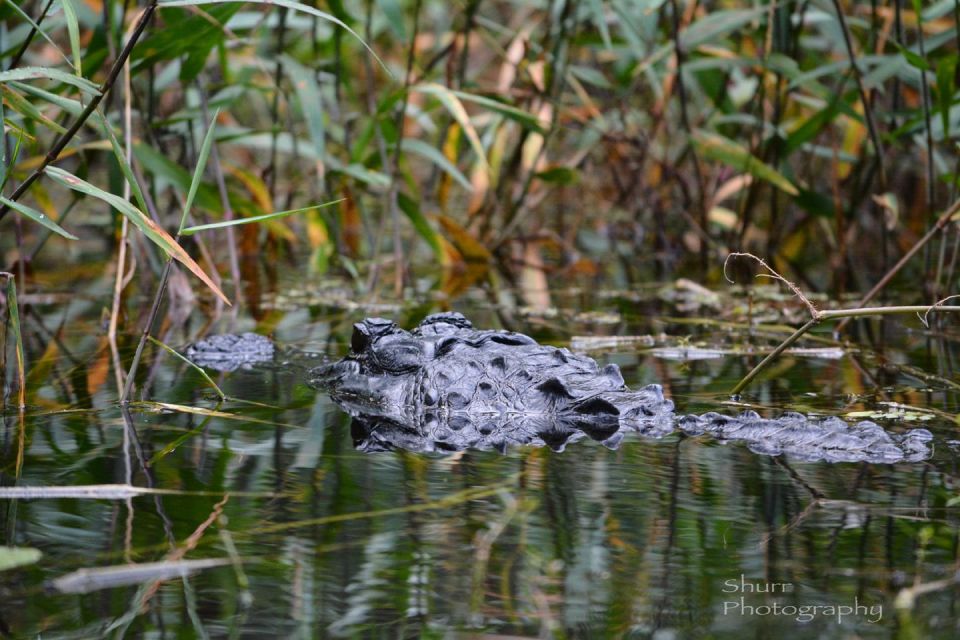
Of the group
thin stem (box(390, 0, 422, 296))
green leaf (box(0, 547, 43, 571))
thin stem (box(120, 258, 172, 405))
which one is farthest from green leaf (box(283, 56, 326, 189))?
green leaf (box(0, 547, 43, 571))

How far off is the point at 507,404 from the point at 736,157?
2391 mm

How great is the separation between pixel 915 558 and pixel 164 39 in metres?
3.03

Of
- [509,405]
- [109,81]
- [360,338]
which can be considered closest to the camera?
[109,81]

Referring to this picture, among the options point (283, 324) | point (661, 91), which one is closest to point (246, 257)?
point (283, 324)

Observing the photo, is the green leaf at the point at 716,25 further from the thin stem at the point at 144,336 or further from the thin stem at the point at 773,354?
the thin stem at the point at 144,336

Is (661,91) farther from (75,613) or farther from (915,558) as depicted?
(75,613)

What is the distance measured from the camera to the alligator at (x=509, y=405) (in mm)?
2939

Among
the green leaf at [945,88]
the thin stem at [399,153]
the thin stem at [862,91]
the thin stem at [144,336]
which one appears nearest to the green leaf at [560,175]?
the thin stem at [399,153]

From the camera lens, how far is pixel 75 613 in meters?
1.86

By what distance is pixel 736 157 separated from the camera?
5.35 m

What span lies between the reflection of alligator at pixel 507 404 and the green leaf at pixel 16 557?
1.06m

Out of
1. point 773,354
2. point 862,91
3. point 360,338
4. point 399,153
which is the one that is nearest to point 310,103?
point 399,153

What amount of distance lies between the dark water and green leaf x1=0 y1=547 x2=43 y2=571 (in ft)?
0.08

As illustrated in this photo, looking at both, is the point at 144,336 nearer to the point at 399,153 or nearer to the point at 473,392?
the point at 473,392
